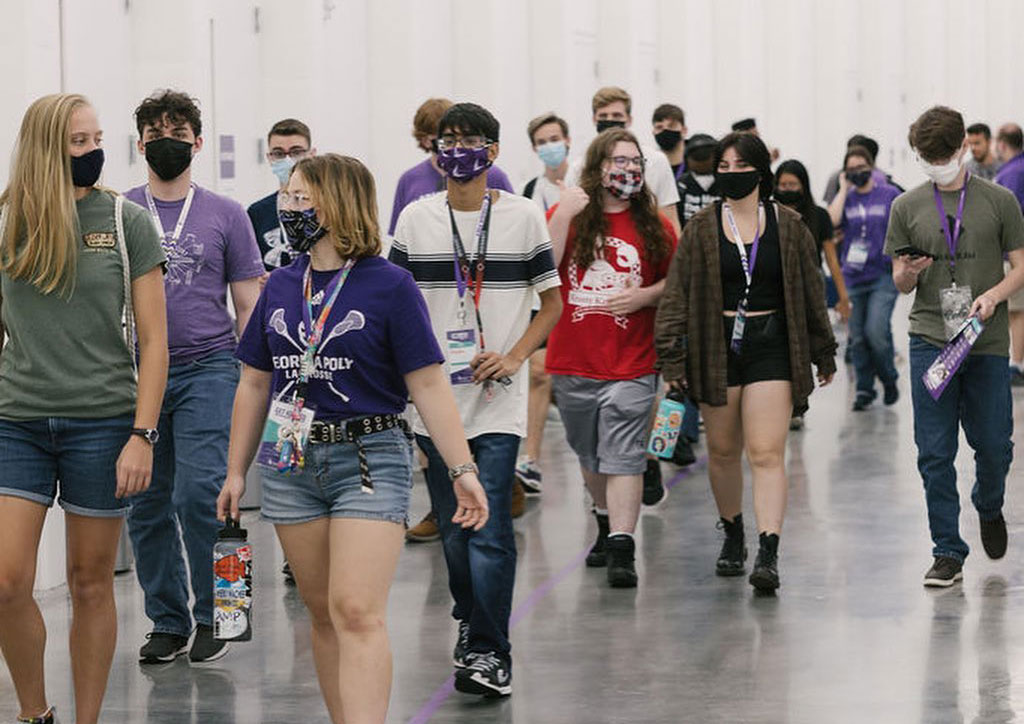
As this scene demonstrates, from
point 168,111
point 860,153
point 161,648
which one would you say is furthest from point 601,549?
point 860,153

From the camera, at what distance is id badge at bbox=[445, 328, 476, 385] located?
6.60 m

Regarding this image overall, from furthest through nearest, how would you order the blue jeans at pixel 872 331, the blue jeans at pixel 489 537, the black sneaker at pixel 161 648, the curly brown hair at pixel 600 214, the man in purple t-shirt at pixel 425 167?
the blue jeans at pixel 872 331
the man in purple t-shirt at pixel 425 167
the curly brown hair at pixel 600 214
the black sneaker at pixel 161 648
the blue jeans at pixel 489 537

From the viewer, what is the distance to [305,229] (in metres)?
5.30

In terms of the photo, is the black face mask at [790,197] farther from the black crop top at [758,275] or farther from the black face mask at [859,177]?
the black crop top at [758,275]

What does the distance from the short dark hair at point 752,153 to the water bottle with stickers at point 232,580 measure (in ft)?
10.9

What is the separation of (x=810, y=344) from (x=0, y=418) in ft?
11.9

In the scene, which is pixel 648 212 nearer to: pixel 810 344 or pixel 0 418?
pixel 810 344

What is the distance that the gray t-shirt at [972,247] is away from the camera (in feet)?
25.5

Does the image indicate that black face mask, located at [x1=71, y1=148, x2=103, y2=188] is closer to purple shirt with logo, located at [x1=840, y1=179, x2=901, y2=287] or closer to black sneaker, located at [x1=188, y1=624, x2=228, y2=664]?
black sneaker, located at [x1=188, y1=624, x2=228, y2=664]

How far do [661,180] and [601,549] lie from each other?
2071mm

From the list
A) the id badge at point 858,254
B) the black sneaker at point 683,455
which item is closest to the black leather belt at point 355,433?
the black sneaker at point 683,455

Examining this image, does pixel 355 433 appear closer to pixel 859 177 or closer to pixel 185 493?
pixel 185 493

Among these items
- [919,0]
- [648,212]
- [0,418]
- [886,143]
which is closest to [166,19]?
[648,212]

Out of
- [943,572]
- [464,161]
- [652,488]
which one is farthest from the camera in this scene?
[652,488]
